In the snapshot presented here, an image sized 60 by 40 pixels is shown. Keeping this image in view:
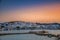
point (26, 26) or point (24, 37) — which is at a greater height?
point (26, 26)

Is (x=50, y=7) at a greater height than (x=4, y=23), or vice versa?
(x=50, y=7)

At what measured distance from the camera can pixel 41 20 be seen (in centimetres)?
208

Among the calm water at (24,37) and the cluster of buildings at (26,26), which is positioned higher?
the cluster of buildings at (26,26)

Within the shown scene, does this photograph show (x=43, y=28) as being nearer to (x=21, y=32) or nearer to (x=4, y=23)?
(x=21, y=32)

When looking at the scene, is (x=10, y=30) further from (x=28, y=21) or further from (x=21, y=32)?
(x=28, y=21)

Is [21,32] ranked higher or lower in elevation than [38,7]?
lower

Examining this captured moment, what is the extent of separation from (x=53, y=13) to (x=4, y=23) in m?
0.76

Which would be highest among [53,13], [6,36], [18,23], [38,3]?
[38,3]

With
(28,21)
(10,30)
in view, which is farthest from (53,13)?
(10,30)

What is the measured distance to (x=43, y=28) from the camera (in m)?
2.08

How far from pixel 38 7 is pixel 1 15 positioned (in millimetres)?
572

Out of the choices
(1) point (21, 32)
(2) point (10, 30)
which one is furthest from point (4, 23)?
(1) point (21, 32)

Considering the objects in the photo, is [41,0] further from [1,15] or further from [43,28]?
[1,15]

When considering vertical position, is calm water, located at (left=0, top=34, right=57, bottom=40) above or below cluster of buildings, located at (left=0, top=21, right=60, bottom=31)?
below
